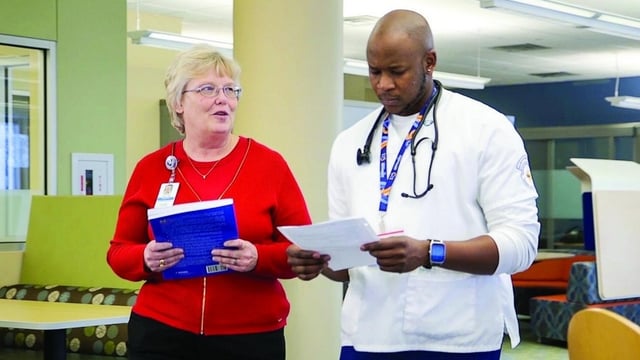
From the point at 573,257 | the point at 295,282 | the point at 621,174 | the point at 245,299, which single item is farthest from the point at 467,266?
the point at 573,257

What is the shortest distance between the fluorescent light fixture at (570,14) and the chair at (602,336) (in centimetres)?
684

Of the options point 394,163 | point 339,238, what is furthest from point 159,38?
point 339,238

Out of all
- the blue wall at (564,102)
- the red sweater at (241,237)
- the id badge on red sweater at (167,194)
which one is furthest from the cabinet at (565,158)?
the id badge on red sweater at (167,194)

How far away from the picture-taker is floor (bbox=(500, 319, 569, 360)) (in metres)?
8.57

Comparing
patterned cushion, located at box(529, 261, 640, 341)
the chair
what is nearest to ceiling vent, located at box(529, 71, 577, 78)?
patterned cushion, located at box(529, 261, 640, 341)

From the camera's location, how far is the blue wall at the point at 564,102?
1766cm

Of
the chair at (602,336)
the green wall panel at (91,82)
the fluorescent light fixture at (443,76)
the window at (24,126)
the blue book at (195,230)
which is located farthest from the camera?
the fluorescent light fixture at (443,76)

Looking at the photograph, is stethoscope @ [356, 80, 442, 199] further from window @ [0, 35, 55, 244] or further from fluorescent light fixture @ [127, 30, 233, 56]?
fluorescent light fixture @ [127, 30, 233, 56]

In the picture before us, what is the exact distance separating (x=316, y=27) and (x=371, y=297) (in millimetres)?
2880

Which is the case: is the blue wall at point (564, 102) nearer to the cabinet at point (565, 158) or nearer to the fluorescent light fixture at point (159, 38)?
the cabinet at point (565, 158)

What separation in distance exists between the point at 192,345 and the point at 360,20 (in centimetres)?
1009

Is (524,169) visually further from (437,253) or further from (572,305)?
(572,305)

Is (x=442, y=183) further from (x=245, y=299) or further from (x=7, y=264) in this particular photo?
(x=7, y=264)

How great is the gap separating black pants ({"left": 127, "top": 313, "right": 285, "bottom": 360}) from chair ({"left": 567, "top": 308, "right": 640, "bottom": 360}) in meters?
0.95
